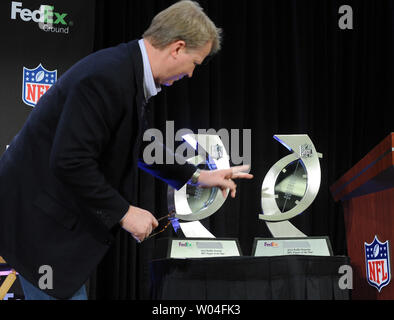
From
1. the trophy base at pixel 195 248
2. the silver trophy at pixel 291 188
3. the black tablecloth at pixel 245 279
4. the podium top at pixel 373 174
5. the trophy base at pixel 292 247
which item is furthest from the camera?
the silver trophy at pixel 291 188

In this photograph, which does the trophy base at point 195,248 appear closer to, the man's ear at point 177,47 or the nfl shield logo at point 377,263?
the nfl shield logo at point 377,263

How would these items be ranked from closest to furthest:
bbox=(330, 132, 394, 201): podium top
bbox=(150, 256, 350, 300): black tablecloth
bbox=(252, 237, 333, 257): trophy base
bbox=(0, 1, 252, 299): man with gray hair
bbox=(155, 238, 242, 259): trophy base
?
bbox=(0, 1, 252, 299): man with gray hair → bbox=(330, 132, 394, 201): podium top → bbox=(150, 256, 350, 300): black tablecloth → bbox=(155, 238, 242, 259): trophy base → bbox=(252, 237, 333, 257): trophy base

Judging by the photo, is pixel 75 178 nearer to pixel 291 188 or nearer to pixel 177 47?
pixel 177 47

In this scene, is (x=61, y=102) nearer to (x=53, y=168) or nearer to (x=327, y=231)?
(x=53, y=168)

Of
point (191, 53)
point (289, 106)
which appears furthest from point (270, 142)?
point (191, 53)

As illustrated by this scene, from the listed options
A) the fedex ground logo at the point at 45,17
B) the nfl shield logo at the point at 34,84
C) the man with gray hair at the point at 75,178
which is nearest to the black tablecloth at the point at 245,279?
the man with gray hair at the point at 75,178

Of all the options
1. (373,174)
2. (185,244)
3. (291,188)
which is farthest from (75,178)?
(291,188)

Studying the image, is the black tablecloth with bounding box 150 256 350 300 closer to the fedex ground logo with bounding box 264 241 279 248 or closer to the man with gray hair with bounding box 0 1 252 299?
the fedex ground logo with bounding box 264 241 279 248

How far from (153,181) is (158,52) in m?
2.17

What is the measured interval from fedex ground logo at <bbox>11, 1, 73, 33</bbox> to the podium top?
2127mm

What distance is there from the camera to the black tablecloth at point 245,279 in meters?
2.12

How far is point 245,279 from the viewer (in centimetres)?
215

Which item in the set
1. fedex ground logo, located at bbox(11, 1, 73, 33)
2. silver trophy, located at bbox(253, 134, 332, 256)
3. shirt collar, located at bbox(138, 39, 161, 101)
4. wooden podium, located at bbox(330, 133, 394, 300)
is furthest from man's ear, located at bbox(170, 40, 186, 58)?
fedex ground logo, located at bbox(11, 1, 73, 33)

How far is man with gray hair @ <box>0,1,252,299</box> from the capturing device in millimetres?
1276
